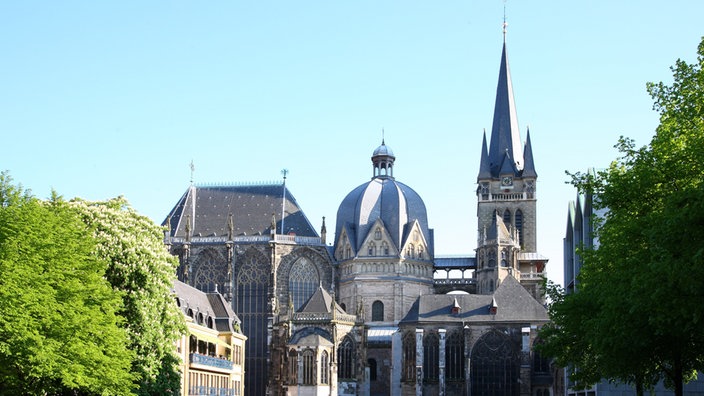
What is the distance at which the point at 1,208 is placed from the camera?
44406 millimetres

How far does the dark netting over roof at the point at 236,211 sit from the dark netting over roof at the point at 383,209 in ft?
15.3

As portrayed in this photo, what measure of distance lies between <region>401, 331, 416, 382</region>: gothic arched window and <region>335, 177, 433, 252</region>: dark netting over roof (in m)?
14.9

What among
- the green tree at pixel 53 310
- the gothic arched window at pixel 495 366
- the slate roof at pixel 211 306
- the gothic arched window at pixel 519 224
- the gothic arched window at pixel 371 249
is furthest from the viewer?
the gothic arched window at pixel 519 224

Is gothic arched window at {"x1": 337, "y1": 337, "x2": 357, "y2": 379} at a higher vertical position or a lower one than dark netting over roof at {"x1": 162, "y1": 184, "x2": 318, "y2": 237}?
lower

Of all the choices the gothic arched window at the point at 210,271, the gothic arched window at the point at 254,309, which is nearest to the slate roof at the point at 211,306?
the gothic arched window at the point at 254,309

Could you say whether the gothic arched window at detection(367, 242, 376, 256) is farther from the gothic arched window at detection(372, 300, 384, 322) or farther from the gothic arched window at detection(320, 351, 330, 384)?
the gothic arched window at detection(320, 351, 330, 384)

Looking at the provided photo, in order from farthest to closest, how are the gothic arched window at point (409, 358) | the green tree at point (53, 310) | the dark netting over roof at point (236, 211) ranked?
the dark netting over roof at point (236, 211) → the gothic arched window at point (409, 358) → the green tree at point (53, 310)

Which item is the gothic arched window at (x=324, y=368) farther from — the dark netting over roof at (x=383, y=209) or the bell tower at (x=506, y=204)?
the bell tower at (x=506, y=204)

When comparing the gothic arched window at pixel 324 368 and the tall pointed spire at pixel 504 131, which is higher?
the tall pointed spire at pixel 504 131

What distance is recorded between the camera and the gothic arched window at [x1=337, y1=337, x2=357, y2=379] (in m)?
95.4

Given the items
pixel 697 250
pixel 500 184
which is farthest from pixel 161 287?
pixel 500 184

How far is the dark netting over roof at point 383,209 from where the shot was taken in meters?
110

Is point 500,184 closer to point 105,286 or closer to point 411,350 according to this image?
point 411,350

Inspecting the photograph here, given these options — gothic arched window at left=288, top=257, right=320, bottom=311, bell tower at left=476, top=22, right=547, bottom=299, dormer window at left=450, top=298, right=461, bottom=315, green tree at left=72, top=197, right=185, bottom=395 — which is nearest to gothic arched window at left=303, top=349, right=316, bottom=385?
gothic arched window at left=288, top=257, right=320, bottom=311
